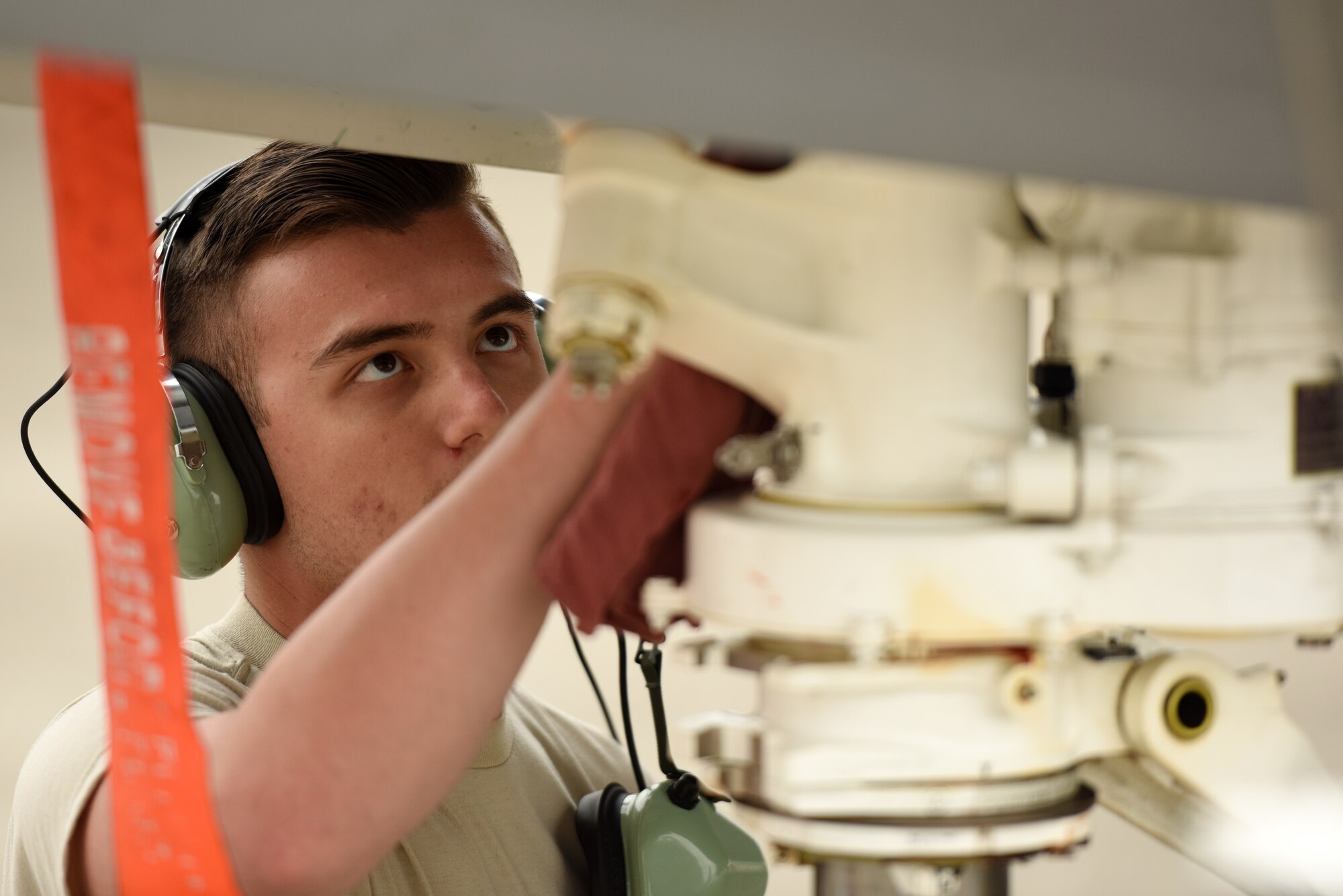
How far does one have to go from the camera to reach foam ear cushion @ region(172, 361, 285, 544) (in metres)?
1.06

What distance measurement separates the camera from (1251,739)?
0.47 metres

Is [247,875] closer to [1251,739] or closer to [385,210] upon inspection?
[1251,739]

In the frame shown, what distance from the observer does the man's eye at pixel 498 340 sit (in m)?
1.18

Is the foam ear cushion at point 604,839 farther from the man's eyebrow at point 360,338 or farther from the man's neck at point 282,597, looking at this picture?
the man's eyebrow at point 360,338

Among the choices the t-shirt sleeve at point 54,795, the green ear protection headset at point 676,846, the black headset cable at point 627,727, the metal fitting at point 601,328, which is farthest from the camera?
the black headset cable at point 627,727

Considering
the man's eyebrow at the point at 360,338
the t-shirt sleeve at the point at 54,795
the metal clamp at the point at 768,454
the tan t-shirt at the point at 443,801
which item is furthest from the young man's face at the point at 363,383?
the metal clamp at the point at 768,454

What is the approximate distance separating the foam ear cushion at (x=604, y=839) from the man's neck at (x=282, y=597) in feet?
0.99

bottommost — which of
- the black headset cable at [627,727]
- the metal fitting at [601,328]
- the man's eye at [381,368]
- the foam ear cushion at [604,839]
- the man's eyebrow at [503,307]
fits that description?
the foam ear cushion at [604,839]

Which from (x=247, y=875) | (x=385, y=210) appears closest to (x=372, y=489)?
(x=385, y=210)

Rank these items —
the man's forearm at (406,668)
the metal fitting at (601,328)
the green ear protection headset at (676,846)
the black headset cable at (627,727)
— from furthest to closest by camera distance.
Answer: the black headset cable at (627,727) → the green ear protection headset at (676,846) → the man's forearm at (406,668) → the metal fitting at (601,328)

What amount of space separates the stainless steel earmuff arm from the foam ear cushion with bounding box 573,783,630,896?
43cm

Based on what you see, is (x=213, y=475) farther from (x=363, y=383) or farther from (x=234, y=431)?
(x=363, y=383)

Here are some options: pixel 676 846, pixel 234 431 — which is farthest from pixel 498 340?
pixel 676 846

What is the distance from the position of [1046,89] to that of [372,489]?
87 centimetres
